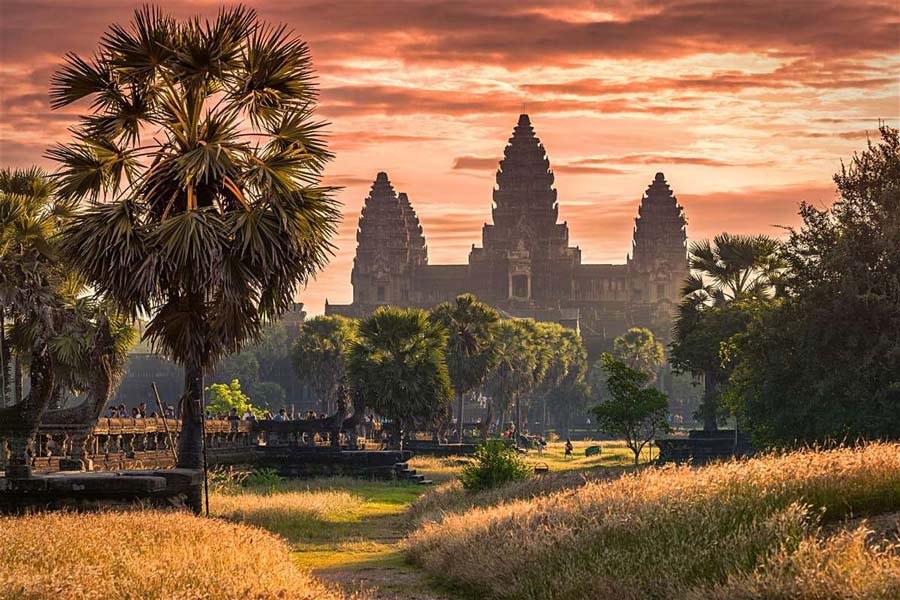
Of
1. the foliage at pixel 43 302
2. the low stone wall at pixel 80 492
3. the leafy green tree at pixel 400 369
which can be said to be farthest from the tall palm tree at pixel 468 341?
the low stone wall at pixel 80 492

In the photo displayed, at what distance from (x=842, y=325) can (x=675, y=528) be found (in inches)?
831

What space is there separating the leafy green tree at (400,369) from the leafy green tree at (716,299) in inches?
470

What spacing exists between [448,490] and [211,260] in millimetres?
16385

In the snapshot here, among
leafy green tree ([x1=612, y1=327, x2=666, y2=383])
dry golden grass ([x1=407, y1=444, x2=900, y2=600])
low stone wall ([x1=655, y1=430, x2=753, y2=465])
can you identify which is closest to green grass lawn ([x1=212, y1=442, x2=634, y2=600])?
dry golden grass ([x1=407, y1=444, x2=900, y2=600])

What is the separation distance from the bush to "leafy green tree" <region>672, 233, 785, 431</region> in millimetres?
27715

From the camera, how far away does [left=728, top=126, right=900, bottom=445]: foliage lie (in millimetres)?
36344

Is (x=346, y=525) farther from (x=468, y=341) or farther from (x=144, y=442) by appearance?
(x=468, y=341)

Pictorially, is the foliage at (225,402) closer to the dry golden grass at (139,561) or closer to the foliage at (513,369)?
the foliage at (513,369)

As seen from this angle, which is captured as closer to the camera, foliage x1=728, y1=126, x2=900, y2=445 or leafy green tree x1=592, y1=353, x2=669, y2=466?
foliage x1=728, y1=126, x2=900, y2=445

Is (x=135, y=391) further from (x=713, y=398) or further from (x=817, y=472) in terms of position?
(x=817, y=472)

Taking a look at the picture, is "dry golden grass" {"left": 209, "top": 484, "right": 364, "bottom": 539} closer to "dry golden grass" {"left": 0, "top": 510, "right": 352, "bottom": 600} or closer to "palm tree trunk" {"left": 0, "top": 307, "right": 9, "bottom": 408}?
"palm tree trunk" {"left": 0, "top": 307, "right": 9, "bottom": 408}

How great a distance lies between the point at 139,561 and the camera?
16.8 metres

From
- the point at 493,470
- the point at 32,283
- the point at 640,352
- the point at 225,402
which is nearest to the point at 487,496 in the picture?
the point at 493,470

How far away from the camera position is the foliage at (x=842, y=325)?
36344 mm
